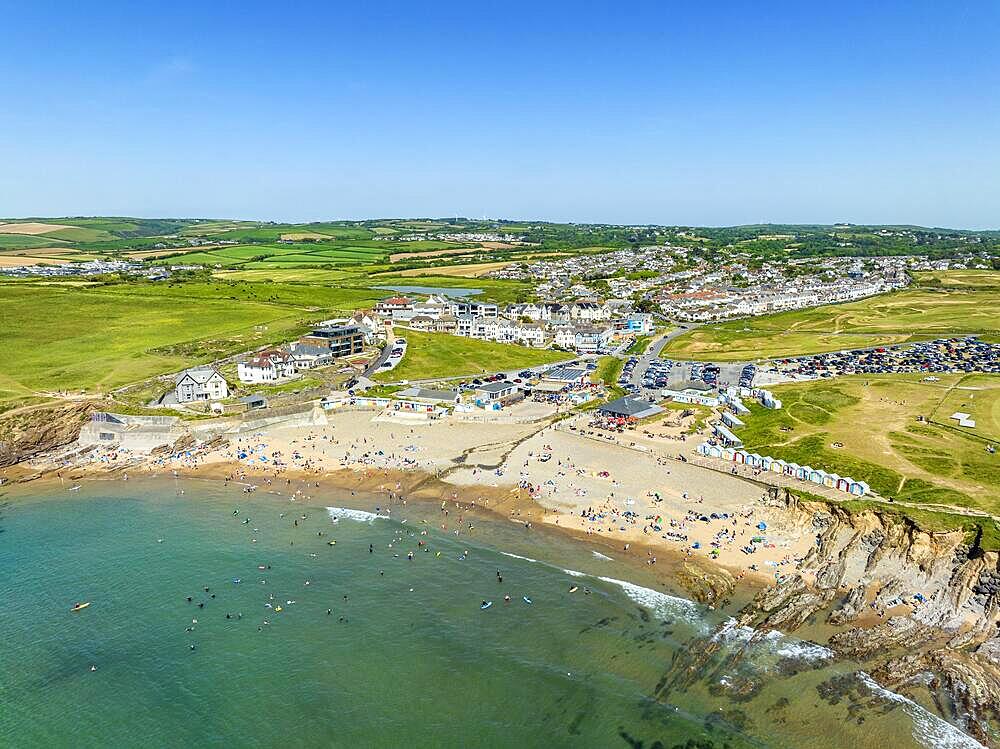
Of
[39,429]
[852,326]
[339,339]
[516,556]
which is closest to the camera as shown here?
[516,556]

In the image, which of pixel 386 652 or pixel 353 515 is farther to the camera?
pixel 353 515

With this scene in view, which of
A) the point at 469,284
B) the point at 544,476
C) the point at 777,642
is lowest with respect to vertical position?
the point at 777,642

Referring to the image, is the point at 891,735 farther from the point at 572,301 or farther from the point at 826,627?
the point at 572,301

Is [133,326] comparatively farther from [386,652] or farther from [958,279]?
[958,279]

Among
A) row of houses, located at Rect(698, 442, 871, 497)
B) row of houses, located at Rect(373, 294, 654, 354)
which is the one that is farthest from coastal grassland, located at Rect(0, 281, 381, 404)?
→ row of houses, located at Rect(698, 442, 871, 497)

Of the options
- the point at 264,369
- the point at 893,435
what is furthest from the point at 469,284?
the point at 893,435

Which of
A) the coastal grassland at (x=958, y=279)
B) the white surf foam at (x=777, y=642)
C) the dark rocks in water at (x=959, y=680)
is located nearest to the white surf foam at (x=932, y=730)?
the dark rocks in water at (x=959, y=680)

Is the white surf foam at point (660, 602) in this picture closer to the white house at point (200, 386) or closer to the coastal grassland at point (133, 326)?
the white house at point (200, 386)
